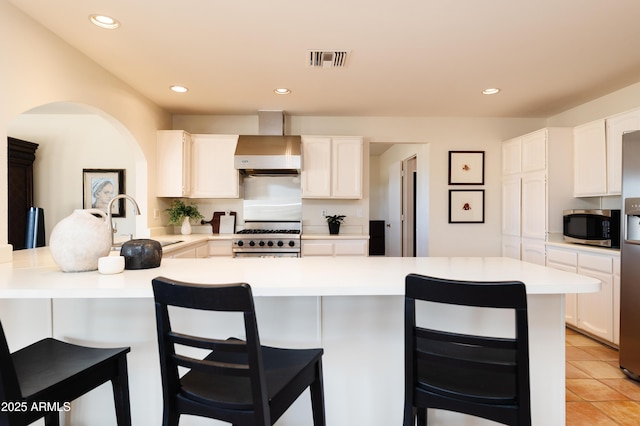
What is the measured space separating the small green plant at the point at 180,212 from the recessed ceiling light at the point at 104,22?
2235 mm

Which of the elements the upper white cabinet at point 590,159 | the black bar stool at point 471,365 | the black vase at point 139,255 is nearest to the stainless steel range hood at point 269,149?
the black vase at point 139,255

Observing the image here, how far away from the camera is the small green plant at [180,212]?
4.14 m

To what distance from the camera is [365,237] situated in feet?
13.7

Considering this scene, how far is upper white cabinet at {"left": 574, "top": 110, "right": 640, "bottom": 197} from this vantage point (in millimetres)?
3066

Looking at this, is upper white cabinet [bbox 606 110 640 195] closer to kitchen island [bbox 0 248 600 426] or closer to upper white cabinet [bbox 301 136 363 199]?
kitchen island [bbox 0 248 600 426]

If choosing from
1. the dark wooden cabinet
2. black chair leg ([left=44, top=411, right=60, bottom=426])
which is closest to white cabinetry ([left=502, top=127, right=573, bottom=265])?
black chair leg ([left=44, top=411, right=60, bottom=426])

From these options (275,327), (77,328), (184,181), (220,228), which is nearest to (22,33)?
(77,328)

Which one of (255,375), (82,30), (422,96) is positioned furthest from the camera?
→ (422,96)

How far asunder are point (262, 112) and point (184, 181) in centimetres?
126

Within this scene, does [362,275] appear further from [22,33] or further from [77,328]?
[22,33]

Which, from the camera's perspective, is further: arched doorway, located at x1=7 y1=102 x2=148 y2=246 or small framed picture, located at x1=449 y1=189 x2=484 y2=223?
small framed picture, located at x1=449 y1=189 x2=484 y2=223

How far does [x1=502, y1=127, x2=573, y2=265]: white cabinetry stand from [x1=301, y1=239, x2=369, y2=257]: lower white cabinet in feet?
6.12

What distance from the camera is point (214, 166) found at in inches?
168

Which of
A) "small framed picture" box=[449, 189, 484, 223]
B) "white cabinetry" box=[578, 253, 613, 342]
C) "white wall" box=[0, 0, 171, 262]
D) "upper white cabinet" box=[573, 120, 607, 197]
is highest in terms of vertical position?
"white wall" box=[0, 0, 171, 262]
